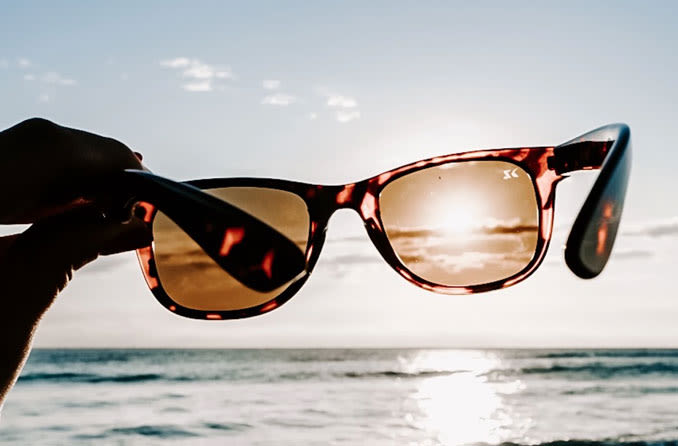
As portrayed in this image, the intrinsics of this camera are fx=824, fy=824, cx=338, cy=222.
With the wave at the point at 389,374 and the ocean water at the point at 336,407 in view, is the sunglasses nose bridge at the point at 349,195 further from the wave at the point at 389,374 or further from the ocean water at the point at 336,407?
the wave at the point at 389,374

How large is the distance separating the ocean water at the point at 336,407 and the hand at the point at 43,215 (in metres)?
9.37

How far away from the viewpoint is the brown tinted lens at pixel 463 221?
1368mm

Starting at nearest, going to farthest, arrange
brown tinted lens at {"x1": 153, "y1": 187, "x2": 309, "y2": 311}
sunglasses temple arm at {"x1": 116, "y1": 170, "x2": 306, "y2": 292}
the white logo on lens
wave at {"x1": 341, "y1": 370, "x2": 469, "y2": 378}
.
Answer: sunglasses temple arm at {"x1": 116, "y1": 170, "x2": 306, "y2": 292} < brown tinted lens at {"x1": 153, "y1": 187, "x2": 309, "y2": 311} < the white logo on lens < wave at {"x1": 341, "y1": 370, "x2": 469, "y2": 378}

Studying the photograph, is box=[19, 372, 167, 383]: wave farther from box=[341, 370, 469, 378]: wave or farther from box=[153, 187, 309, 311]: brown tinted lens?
box=[153, 187, 309, 311]: brown tinted lens

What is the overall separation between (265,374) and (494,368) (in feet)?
33.1

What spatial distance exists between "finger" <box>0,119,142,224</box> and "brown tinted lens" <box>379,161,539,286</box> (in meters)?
0.58

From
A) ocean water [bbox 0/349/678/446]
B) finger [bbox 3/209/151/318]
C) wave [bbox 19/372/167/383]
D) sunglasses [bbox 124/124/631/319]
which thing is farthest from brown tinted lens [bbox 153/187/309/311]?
wave [bbox 19/372/167/383]

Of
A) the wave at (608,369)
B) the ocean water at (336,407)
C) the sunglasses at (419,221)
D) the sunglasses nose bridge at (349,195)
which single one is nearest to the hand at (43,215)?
the sunglasses at (419,221)

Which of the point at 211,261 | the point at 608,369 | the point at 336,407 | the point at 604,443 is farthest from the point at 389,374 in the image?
the point at 211,261

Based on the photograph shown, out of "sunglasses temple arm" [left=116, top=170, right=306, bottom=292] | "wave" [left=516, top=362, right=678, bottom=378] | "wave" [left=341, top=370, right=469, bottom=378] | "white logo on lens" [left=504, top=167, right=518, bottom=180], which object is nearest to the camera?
"sunglasses temple arm" [left=116, top=170, right=306, bottom=292]

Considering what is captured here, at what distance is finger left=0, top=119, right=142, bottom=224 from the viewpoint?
2.72 feet

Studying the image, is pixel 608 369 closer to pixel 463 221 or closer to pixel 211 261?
pixel 463 221

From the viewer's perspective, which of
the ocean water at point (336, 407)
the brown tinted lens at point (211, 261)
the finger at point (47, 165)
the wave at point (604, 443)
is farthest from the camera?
the ocean water at point (336, 407)

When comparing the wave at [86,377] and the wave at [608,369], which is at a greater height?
the wave at [608,369]
